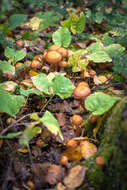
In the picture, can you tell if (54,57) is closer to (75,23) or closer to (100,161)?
(75,23)

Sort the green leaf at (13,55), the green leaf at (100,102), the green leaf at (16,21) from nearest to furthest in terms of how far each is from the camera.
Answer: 1. the green leaf at (100,102)
2. the green leaf at (13,55)
3. the green leaf at (16,21)

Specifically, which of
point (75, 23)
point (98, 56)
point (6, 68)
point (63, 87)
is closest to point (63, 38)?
point (75, 23)

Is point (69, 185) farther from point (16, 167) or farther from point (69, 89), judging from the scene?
point (69, 89)

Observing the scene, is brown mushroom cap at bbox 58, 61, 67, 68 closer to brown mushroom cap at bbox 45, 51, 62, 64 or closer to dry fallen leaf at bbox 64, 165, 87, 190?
brown mushroom cap at bbox 45, 51, 62, 64

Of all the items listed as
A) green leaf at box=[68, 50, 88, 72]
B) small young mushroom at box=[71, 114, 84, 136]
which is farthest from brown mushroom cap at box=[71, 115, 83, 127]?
green leaf at box=[68, 50, 88, 72]

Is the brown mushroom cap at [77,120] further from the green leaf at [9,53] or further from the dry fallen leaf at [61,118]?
the green leaf at [9,53]

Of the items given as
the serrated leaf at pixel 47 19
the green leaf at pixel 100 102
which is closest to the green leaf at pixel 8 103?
the green leaf at pixel 100 102

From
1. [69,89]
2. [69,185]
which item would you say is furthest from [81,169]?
[69,89]
